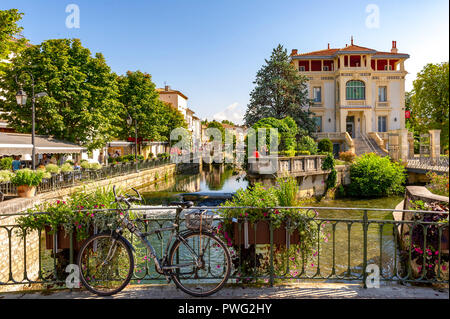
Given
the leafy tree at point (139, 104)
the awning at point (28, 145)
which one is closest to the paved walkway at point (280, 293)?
the awning at point (28, 145)

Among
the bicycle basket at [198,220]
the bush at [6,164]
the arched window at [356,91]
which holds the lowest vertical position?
the bicycle basket at [198,220]

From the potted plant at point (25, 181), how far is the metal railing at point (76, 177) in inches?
31.3

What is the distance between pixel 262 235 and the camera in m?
4.14

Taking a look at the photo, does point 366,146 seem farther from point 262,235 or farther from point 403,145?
point 262,235

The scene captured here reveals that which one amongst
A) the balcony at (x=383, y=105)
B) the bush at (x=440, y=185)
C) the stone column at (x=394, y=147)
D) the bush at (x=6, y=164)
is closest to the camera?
the bush at (x=440, y=185)

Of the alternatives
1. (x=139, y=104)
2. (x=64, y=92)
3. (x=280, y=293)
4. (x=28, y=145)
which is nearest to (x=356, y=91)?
(x=139, y=104)

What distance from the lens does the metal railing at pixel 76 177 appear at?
13.1m

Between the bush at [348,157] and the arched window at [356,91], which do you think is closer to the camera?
the bush at [348,157]

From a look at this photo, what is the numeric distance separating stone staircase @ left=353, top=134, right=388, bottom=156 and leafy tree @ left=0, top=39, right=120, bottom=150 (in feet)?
85.4

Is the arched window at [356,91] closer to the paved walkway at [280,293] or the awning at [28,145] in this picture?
the awning at [28,145]

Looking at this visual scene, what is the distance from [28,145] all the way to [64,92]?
229 inches

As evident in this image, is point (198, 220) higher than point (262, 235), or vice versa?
point (198, 220)

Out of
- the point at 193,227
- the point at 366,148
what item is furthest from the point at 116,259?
the point at 366,148

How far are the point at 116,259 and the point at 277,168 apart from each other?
1757 centimetres
